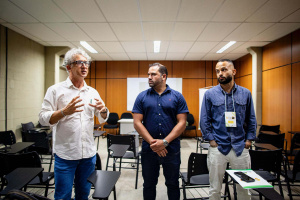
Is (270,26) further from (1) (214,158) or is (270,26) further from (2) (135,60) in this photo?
(2) (135,60)

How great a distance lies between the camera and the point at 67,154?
130cm

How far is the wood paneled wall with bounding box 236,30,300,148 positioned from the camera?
3.80 meters

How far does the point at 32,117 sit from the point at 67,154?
4438mm

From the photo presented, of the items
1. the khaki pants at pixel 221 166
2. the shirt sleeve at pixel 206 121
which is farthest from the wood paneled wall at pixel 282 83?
the shirt sleeve at pixel 206 121

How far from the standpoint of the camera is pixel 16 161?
1.81 meters

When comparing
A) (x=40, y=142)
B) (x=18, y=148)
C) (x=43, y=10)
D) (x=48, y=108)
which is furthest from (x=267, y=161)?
(x=43, y=10)

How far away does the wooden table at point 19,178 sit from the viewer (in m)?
1.19

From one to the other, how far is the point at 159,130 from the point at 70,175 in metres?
0.91

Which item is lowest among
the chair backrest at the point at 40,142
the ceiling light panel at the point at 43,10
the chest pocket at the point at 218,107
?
the chair backrest at the point at 40,142

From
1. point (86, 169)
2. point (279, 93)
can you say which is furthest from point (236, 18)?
point (86, 169)

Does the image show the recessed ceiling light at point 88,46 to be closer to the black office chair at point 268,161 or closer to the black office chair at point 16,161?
the black office chair at point 16,161

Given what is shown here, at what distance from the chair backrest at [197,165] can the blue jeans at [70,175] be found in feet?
3.72

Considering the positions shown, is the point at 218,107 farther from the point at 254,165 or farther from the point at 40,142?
the point at 40,142

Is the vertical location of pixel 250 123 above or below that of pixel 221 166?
above
